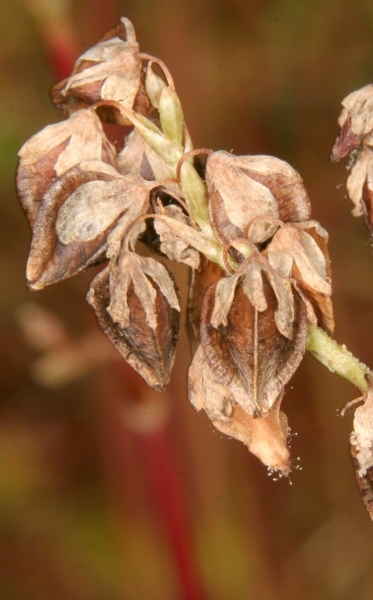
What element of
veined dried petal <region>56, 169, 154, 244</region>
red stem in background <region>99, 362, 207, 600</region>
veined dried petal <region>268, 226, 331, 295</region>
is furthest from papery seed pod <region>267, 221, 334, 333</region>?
red stem in background <region>99, 362, 207, 600</region>

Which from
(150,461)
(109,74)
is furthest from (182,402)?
(109,74)

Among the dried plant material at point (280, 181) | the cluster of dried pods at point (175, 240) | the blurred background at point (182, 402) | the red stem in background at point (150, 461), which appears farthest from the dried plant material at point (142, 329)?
the red stem in background at point (150, 461)

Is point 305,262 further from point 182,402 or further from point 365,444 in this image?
point 182,402

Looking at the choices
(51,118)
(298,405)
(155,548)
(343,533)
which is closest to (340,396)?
(298,405)

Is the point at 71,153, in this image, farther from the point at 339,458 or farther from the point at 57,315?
the point at 339,458

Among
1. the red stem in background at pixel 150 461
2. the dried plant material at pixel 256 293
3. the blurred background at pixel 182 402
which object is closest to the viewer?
the dried plant material at pixel 256 293

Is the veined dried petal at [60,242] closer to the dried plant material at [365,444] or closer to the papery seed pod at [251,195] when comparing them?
the papery seed pod at [251,195]

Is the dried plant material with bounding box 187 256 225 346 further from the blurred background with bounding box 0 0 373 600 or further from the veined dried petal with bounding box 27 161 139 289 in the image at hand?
the blurred background with bounding box 0 0 373 600

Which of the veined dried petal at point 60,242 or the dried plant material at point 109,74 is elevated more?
the dried plant material at point 109,74
